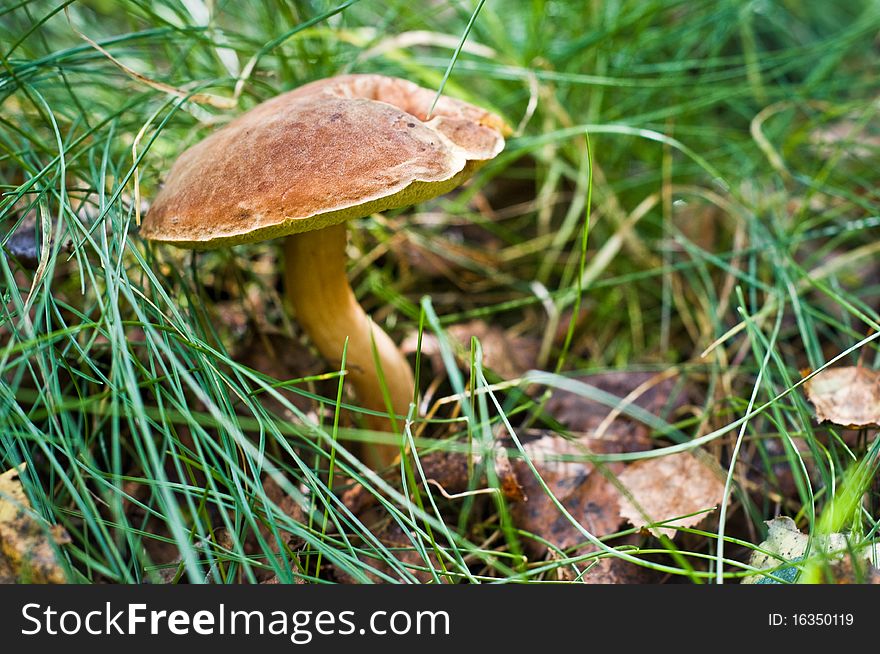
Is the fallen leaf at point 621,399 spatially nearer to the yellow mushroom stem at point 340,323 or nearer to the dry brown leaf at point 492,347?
the dry brown leaf at point 492,347

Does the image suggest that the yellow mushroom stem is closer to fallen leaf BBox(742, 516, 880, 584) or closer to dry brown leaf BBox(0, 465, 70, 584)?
dry brown leaf BBox(0, 465, 70, 584)

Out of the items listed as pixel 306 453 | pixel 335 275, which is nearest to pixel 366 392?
pixel 306 453

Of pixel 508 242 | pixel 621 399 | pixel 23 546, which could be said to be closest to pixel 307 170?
pixel 23 546

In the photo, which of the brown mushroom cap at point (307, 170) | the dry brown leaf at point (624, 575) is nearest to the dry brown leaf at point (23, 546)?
the brown mushroom cap at point (307, 170)

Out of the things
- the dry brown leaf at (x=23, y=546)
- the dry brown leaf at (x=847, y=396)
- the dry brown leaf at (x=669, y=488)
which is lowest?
the dry brown leaf at (x=669, y=488)

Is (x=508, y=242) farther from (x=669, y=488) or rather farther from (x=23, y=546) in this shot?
(x=23, y=546)

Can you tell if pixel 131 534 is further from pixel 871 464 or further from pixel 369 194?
pixel 871 464

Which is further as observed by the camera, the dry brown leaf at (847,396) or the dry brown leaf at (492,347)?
the dry brown leaf at (492,347)
